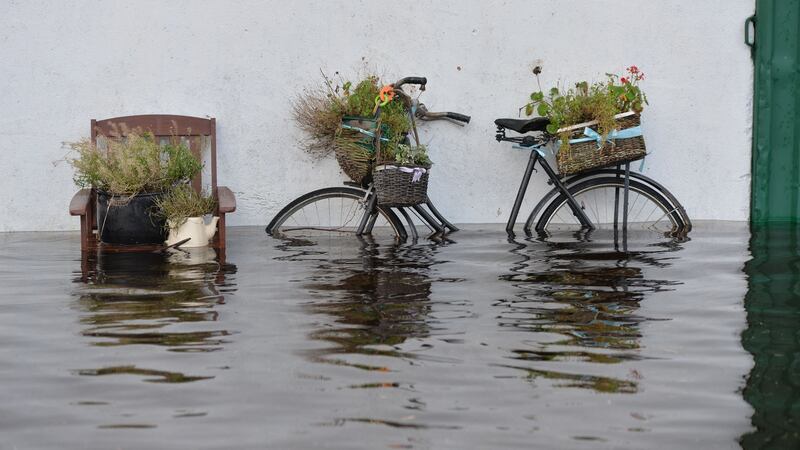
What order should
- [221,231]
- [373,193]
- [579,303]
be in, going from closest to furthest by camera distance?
[579,303] < [221,231] < [373,193]

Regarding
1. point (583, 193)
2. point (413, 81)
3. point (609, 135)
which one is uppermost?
point (413, 81)

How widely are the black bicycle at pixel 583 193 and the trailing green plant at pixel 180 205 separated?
2214mm

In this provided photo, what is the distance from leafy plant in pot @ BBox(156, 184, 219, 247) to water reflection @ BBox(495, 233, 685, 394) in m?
2.14

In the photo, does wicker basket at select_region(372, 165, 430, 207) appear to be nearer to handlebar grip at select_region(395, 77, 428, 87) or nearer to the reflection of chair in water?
handlebar grip at select_region(395, 77, 428, 87)

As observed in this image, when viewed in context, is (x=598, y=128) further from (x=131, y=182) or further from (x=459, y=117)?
(x=131, y=182)

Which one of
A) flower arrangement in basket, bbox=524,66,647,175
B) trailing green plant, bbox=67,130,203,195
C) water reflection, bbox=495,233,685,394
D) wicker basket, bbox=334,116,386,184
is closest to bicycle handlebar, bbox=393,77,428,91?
wicker basket, bbox=334,116,386,184

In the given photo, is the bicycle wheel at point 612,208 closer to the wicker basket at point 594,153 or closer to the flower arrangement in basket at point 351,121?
the wicker basket at point 594,153

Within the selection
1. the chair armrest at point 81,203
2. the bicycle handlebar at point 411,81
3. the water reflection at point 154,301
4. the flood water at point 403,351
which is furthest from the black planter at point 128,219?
the bicycle handlebar at point 411,81

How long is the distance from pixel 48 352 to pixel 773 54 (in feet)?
21.6

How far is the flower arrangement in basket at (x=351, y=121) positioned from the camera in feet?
28.5

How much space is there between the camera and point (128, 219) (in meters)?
8.41

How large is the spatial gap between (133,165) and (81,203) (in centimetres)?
46

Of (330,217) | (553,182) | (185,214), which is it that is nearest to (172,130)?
(185,214)

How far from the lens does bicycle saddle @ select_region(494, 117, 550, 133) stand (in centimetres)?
888
